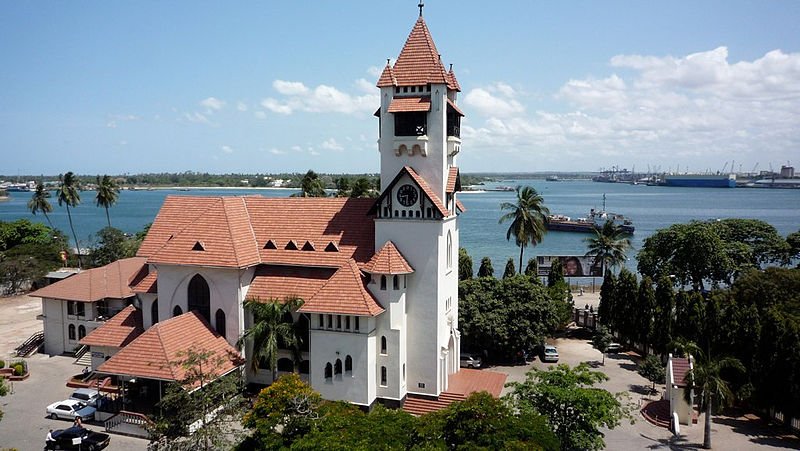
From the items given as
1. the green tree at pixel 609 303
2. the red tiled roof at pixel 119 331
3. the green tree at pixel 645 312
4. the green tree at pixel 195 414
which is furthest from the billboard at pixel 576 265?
the green tree at pixel 195 414

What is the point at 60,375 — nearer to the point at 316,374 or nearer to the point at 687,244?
the point at 316,374

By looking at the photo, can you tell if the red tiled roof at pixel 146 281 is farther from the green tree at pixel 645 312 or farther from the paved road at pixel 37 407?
the green tree at pixel 645 312

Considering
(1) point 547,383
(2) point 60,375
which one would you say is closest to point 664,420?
(1) point 547,383

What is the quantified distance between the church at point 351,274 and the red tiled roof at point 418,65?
0.20 ft

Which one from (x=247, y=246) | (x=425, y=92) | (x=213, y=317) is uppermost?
(x=425, y=92)

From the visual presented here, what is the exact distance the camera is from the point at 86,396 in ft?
94.4

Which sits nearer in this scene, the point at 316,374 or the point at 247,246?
the point at 316,374

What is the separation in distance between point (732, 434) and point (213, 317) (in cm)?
2672

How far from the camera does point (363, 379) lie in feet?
89.1

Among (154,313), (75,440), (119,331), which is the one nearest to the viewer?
(75,440)

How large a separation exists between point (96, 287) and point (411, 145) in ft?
78.1

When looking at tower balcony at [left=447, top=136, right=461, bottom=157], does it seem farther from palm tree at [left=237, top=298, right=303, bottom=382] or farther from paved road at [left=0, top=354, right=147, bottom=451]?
paved road at [left=0, top=354, right=147, bottom=451]

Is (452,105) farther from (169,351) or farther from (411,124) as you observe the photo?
(169,351)

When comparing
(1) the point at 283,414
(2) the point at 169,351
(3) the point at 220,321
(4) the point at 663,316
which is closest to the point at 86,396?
(2) the point at 169,351
